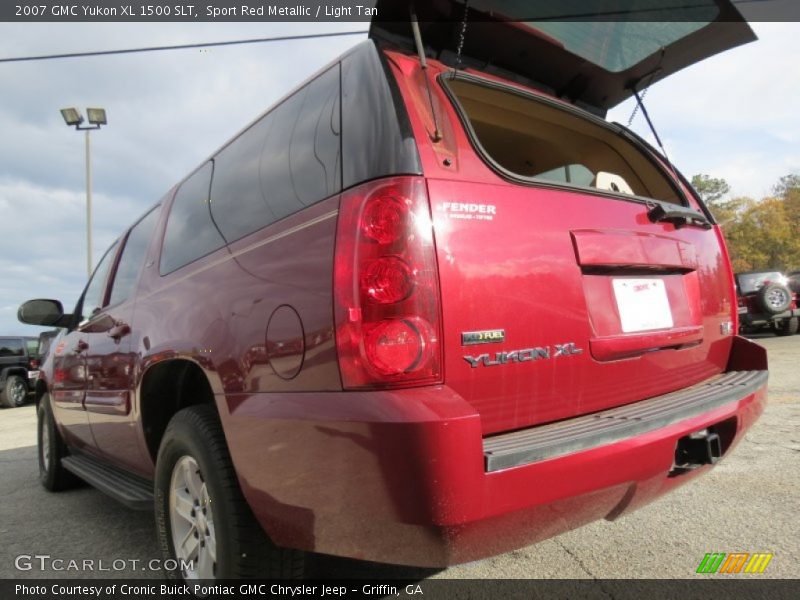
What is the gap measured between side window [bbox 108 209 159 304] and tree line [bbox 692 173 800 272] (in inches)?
1946

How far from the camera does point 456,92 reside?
201 centimetres

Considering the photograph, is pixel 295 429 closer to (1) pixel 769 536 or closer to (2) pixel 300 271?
(2) pixel 300 271

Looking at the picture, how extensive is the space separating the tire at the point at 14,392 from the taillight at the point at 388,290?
50.2 ft

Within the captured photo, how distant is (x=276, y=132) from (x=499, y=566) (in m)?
1.96

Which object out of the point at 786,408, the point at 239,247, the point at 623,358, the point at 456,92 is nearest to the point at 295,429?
the point at 239,247

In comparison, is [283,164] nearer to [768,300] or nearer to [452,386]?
[452,386]

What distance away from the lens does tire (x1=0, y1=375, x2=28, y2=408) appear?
527 inches

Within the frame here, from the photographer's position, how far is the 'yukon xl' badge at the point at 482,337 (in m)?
1.54

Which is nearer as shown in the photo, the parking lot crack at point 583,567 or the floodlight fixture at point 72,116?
the parking lot crack at point 583,567

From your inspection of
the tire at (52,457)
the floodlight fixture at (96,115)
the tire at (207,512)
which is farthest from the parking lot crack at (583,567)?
the floodlight fixture at (96,115)

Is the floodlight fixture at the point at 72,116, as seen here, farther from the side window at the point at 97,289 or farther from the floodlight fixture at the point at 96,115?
the side window at the point at 97,289

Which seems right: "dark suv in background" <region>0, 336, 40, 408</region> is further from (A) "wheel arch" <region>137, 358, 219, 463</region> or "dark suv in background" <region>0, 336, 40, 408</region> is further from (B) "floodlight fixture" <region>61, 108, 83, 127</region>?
(A) "wheel arch" <region>137, 358, 219, 463</region>

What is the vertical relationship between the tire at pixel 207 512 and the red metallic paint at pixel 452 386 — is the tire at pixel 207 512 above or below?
below

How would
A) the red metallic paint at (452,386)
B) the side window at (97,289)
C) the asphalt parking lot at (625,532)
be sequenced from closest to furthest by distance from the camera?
the red metallic paint at (452,386)
the asphalt parking lot at (625,532)
the side window at (97,289)
